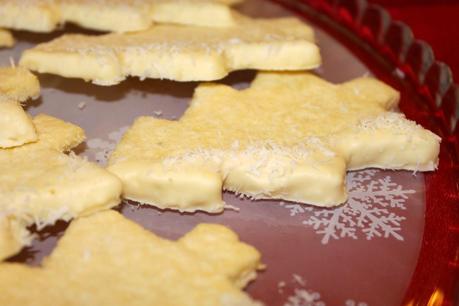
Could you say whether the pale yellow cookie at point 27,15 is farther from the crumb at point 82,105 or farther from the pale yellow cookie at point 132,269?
the pale yellow cookie at point 132,269

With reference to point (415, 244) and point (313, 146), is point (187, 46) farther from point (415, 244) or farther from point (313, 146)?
point (415, 244)

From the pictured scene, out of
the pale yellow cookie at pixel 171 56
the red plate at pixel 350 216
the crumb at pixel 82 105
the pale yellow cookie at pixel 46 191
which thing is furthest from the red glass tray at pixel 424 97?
the crumb at pixel 82 105

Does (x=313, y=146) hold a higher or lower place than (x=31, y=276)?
higher

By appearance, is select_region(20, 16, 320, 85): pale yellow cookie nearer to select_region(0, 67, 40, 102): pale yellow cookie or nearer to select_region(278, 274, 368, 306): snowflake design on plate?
Answer: select_region(0, 67, 40, 102): pale yellow cookie

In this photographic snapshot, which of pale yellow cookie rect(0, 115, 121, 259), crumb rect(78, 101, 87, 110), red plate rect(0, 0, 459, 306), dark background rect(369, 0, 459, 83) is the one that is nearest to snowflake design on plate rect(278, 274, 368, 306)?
red plate rect(0, 0, 459, 306)

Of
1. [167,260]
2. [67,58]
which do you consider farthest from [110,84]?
[167,260]
